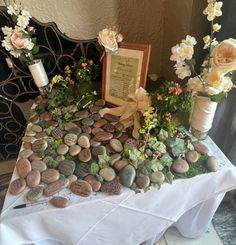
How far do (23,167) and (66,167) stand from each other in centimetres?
14

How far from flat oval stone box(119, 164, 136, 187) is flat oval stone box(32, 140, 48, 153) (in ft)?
0.92

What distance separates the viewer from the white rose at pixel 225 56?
23.3 inches

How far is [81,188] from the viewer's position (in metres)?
0.70

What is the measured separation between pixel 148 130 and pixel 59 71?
55 cm

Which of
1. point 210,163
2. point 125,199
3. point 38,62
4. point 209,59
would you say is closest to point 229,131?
point 210,163

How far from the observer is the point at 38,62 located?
0.93 metres

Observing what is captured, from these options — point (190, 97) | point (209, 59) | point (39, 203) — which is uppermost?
point (209, 59)

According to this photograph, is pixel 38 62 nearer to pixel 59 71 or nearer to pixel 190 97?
pixel 59 71

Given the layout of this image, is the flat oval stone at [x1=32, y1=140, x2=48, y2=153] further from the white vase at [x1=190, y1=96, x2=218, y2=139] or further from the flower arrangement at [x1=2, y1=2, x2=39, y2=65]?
the white vase at [x1=190, y1=96, x2=218, y2=139]

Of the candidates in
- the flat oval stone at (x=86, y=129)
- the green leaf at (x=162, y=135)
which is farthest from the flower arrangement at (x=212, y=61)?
the flat oval stone at (x=86, y=129)

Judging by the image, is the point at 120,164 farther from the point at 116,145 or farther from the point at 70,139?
the point at 70,139

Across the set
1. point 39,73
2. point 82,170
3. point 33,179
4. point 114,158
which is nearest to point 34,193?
point 33,179

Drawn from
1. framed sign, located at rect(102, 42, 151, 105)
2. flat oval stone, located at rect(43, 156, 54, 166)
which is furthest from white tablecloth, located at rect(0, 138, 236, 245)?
framed sign, located at rect(102, 42, 151, 105)

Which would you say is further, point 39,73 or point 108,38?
point 39,73
